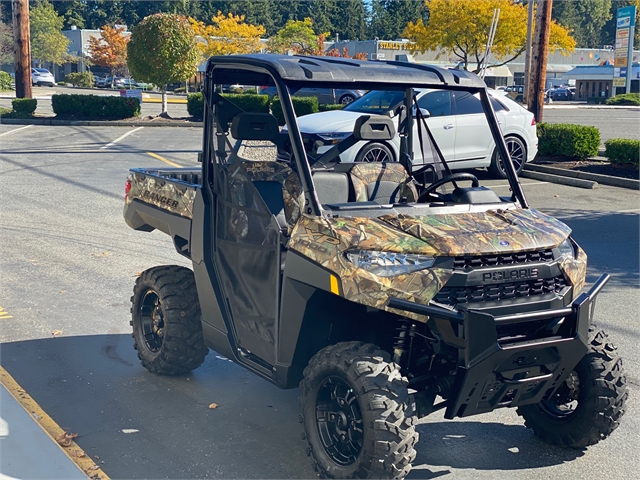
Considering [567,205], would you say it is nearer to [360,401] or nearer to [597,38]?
[360,401]

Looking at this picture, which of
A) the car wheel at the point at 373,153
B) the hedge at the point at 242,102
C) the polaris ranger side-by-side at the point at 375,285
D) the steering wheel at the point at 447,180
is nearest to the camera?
the polaris ranger side-by-side at the point at 375,285

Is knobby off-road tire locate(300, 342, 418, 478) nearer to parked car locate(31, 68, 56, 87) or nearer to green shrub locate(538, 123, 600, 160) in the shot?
green shrub locate(538, 123, 600, 160)

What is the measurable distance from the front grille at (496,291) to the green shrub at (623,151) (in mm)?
12664

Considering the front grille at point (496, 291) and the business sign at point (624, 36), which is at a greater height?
the business sign at point (624, 36)

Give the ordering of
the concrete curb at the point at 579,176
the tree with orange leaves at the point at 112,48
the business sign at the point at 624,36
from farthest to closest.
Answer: the tree with orange leaves at the point at 112,48
the business sign at the point at 624,36
the concrete curb at the point at 579,176

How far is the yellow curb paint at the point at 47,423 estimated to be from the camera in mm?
4352

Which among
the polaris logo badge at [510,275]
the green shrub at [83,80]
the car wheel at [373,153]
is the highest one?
the green shrub at [83,80]

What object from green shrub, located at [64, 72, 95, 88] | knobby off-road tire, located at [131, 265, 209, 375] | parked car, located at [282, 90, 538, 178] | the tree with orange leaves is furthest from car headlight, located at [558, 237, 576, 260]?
the tree with orange leaves

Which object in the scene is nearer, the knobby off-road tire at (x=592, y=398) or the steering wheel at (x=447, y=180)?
the knobby off-road tire at (x=592, y=398)

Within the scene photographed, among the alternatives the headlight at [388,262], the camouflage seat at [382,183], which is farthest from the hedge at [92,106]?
the headlight at [388,262]

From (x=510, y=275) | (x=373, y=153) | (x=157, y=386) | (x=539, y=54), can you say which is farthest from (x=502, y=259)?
(x=539, y=54)

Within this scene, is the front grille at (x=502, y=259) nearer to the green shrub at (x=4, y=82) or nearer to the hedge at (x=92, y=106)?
the hedge at (x=92, y=106)

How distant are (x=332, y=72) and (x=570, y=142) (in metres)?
13.7

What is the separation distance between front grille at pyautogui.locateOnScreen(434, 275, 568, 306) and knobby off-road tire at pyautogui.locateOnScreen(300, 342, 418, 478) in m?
0.44
